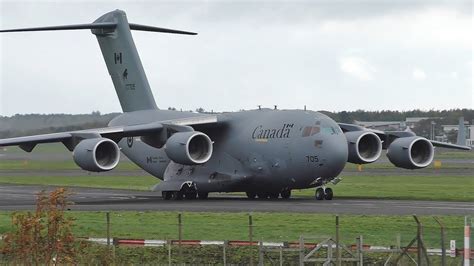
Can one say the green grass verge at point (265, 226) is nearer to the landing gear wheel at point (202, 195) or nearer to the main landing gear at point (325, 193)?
the main landing gear at point (325, 193)

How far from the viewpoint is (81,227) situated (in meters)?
27.7

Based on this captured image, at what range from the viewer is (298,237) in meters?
24.5

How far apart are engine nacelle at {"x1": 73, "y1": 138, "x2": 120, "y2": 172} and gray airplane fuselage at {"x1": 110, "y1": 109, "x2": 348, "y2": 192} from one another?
435cm

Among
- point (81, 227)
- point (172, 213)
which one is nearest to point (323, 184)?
point (172, 213)

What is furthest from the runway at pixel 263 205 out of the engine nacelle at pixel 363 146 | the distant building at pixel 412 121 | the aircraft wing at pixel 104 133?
the distant building at pixel 412 121

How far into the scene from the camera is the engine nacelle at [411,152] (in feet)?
135

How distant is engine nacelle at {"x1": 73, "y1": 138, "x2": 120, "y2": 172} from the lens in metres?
37.5

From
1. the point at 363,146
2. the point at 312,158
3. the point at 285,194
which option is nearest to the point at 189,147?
the point at 285,194

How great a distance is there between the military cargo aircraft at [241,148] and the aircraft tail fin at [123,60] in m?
0.99

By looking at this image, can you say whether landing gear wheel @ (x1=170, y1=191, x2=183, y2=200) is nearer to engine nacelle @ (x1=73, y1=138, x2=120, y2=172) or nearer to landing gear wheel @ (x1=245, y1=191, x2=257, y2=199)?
landing gear wheel @ (x1=245, y1=191, x2=257, y2=199)

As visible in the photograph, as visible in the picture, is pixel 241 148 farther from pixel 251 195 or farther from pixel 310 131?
pixel 310 131

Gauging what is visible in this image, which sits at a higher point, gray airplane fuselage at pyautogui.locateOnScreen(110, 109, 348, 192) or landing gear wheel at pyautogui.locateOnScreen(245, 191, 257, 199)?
gray airplane fuselage at pyautogui.locateOnScreen(110, 109, 348, 192)

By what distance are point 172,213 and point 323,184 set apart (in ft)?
31.1

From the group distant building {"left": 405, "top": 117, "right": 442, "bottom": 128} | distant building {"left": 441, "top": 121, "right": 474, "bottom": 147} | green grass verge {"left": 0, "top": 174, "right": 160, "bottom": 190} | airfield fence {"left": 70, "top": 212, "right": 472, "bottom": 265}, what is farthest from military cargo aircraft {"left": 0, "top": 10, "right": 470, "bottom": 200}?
distant building {"left": 405, "top": 117, "right": 442, "bottom": 128}
